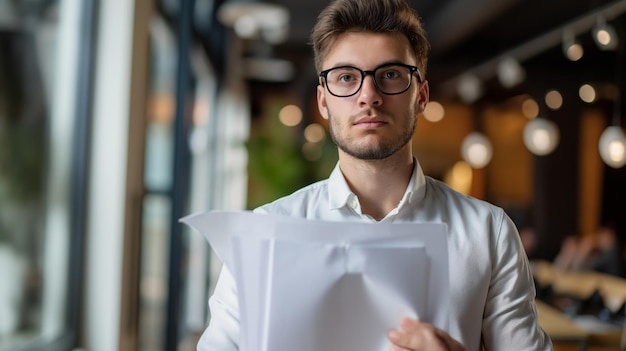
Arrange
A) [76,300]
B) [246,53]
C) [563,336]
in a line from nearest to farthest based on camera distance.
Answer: [76,300], [563,336], [246,53]

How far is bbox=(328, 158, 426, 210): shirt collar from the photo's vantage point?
61.3 inches

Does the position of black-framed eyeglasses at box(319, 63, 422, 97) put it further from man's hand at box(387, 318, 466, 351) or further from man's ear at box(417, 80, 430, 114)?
man's hand at box(387, 318, 466, 351)

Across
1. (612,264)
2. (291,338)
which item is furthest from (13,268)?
(612,264)

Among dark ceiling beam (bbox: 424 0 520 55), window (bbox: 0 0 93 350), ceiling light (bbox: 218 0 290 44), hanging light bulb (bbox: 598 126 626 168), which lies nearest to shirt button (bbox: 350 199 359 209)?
window (bbox: 0 0 93 350)

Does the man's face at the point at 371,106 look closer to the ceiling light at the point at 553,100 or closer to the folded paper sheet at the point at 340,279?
the folded paper sheet at the point at 340,279

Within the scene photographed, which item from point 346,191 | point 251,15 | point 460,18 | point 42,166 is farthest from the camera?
point 460,18

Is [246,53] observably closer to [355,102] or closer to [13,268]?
[13,268]

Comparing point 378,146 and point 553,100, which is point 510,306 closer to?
point 378,146

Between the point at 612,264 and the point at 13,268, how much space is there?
26.6ft

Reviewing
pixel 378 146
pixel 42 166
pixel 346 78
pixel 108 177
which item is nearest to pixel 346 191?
pixel 378 146

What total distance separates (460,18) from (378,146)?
6.94 metres

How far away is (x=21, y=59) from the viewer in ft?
8.74

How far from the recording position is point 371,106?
1.45 metres

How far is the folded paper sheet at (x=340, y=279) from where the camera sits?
129 centimetres
